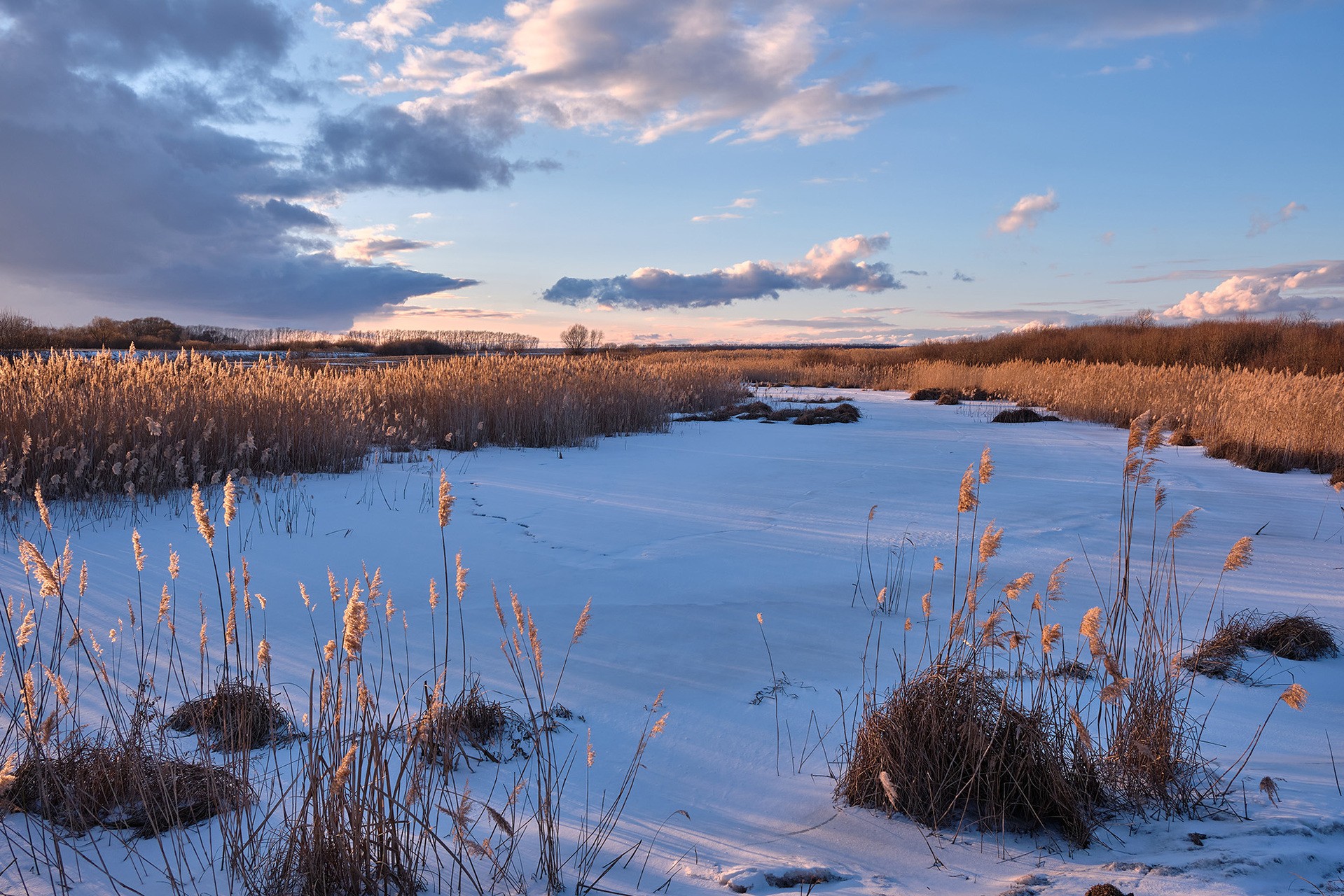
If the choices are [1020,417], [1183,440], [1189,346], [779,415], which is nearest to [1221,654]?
[1183,440]

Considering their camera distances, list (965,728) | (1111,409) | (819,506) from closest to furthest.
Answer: (965,728)
(819,506)
(1111,409)

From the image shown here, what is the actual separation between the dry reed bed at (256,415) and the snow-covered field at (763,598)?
0.60 meters

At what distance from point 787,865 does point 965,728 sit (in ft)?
2.22

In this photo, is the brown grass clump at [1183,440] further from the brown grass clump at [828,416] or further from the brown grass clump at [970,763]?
the brown grass clump at [970,763]

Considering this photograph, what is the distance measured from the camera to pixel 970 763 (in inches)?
88.0

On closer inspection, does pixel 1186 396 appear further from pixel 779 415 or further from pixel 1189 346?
pixel 1189 346

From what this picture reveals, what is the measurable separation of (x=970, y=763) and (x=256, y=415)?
743 centimetres

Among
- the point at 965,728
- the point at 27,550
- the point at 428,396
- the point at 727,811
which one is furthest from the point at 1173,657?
the point at 428,396

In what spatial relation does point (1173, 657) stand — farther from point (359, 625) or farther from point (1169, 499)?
point (1169, 499)

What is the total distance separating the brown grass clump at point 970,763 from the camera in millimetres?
2172

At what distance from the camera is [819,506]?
6.84 meters

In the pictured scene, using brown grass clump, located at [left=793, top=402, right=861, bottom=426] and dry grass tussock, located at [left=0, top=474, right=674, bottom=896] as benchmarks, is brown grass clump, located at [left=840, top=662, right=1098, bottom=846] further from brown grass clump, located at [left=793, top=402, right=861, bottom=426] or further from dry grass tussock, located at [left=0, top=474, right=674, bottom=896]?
brown grass clump, located at [left=793, top=402, right=861, bottom=426]

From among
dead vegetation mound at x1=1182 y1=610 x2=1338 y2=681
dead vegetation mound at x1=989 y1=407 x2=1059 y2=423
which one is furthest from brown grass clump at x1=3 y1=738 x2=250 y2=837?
dead vegetation mound at x1=989 y1=407 x2=1059 y2=423

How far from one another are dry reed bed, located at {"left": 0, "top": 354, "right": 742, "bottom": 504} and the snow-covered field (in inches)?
23.7
